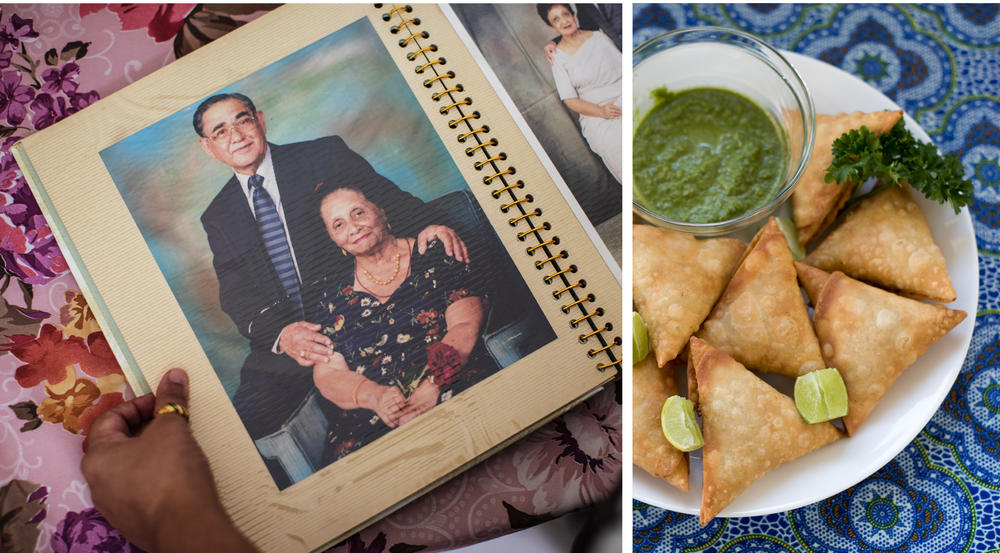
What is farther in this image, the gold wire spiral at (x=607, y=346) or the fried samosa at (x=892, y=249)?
the fried samosa at (x=892, y=249)

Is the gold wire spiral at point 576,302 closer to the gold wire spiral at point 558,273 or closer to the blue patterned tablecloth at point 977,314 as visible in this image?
the gold wire spiral at point 558,273

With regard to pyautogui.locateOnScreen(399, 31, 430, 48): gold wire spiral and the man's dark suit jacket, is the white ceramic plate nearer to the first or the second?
the man's dark suit jacket

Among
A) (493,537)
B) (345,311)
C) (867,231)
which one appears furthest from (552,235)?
(867,231)

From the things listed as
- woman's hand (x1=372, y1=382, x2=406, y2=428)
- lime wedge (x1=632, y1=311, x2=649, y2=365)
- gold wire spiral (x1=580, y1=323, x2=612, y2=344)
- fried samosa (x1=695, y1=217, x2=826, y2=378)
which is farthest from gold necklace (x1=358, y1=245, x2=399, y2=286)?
fried samosa (x1=695, y1=217, x2=826, y2=378)

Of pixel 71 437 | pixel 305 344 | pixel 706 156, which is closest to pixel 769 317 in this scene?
pixel 706 156

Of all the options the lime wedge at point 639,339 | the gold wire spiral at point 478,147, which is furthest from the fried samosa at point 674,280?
the gold wire spiral at point 478,147

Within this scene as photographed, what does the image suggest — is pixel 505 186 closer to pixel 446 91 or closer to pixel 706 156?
pixel 446 91
